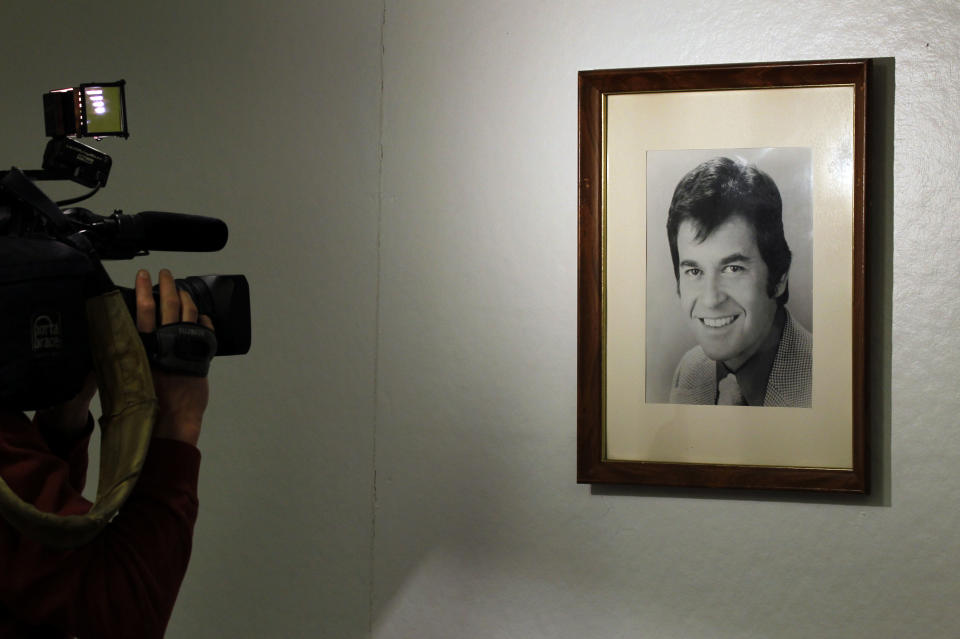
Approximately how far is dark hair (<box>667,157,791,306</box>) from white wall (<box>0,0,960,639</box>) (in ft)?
0.54

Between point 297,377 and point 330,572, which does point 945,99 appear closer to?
point 297,377

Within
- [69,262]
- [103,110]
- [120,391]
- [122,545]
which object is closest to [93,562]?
[122,545]

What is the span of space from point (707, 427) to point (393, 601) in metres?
0.61

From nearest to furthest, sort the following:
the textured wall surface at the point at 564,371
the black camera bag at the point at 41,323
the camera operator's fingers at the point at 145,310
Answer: the black camera bag at the point at 41,323, the camera operator's fingers at the point at 145,310, the textured wall surface at the point at 564,371

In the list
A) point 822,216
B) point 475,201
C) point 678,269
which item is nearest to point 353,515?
point 475,201

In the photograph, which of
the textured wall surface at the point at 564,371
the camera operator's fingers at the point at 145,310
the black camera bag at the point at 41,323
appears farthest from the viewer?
the textured wall surface at the point at 564,371

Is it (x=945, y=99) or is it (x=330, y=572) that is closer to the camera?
(x=945, y=99)

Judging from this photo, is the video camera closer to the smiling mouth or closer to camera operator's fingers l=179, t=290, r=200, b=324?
camera operator's fingers l=179, t=290, r=200, b=324

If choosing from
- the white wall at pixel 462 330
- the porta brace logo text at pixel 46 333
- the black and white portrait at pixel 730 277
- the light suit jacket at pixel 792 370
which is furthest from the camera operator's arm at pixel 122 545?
the light suit jacket at pixel 792 370

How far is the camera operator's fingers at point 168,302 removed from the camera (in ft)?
2.87

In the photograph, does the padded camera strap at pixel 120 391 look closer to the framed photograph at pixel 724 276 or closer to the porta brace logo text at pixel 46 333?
the porta brace logo text at pixel 46 333

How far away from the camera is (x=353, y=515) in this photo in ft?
5.01

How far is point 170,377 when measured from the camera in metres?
0.88

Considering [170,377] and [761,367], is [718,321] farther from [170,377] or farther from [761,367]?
[170,377]
